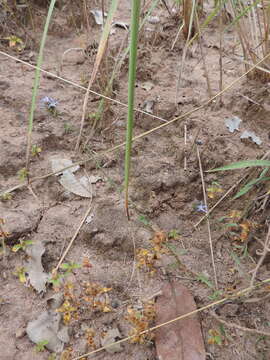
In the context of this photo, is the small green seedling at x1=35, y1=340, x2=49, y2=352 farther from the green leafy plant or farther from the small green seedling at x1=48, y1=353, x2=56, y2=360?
the green leafy plant

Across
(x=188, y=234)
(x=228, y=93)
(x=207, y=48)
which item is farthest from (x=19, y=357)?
(x=207, y=48)

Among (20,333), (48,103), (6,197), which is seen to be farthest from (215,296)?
(48,103)

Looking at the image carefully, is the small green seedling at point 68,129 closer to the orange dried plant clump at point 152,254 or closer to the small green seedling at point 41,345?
the orange dried plant clump at point 152,254

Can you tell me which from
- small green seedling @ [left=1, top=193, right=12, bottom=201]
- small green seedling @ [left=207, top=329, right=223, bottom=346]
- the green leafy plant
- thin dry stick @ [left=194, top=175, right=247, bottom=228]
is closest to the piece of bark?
small green seedling @ [left=207, top=329, right=223, bottom=346]

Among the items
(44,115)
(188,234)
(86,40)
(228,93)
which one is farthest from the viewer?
(86,40)

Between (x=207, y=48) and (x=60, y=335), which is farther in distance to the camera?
(x=207, y=48)

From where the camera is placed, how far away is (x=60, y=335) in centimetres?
114

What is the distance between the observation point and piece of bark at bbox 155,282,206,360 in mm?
1115

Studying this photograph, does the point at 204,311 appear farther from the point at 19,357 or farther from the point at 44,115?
the point at 44,115

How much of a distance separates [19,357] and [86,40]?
166 centimetres

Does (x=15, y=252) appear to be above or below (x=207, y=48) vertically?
below

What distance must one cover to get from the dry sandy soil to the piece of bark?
1.3 inches

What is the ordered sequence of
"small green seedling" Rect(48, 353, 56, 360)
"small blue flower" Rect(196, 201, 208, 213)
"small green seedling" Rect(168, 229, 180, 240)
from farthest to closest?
"small blue flower" Rect(196, 201, 208, 213) → "small green seedling" Rect(168, 229, 180, 240) → "small green seedling" Rect(48, 353, 56, 360)

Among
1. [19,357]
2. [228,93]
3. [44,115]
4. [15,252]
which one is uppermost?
[228,93]
